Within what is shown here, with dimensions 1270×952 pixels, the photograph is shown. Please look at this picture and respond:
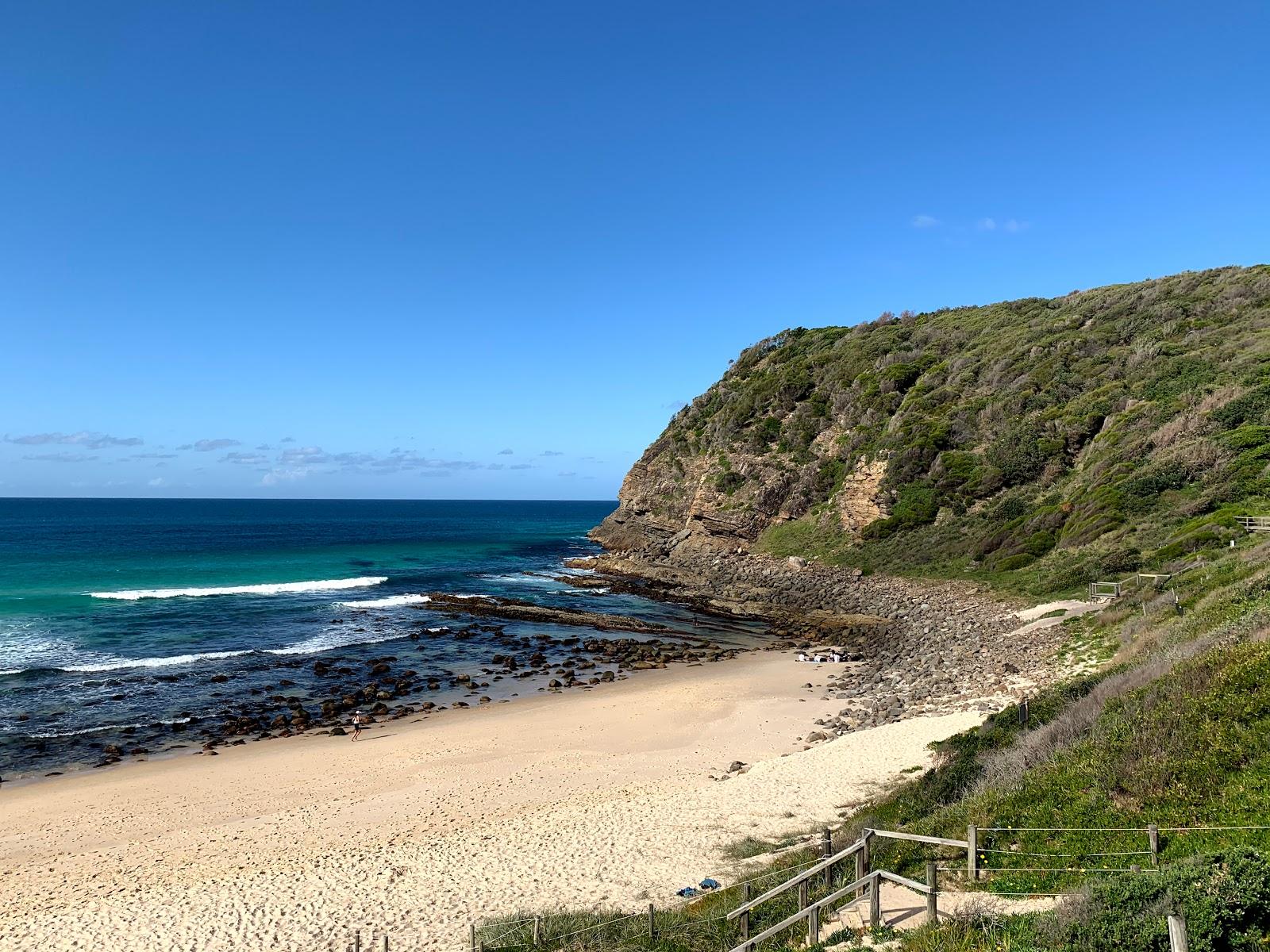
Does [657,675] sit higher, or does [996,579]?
[996,579]

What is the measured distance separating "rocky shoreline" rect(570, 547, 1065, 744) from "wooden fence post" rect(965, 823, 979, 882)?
1266 centimetres

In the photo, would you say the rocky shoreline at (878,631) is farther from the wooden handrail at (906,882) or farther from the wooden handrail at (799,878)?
the wooden handrail at (906,882)

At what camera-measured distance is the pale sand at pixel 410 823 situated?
13.2m

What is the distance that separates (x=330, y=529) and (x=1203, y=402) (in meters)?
125

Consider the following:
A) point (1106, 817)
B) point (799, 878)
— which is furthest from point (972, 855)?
point (799, 878)

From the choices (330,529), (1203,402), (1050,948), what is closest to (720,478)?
(1203,402)

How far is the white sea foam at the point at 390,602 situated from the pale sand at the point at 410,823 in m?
26.9

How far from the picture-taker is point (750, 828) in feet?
51.6

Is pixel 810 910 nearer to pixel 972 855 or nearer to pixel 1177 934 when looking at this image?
pixel 972 855

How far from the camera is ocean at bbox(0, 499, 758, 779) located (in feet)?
88.2

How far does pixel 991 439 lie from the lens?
166 feet

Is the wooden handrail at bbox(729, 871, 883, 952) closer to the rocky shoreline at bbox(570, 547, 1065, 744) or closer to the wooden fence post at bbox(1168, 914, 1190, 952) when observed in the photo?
the wooden fence post at bbox(1168, 914, 1190, 952)

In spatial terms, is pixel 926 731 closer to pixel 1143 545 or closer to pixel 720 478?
pixel 1143 545

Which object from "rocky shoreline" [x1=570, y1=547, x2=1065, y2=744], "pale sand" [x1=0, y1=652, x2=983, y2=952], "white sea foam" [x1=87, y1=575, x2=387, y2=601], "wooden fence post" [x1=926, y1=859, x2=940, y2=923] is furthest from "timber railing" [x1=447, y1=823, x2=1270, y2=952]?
"white sea foam" [x1=87, y1=575, x2=387, y2=601]
